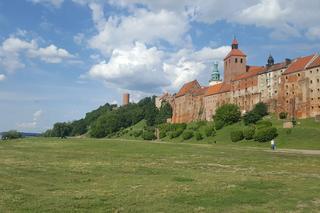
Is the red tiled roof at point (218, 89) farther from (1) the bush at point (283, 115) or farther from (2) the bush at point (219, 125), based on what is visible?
(2) the bush at point (219, 125)

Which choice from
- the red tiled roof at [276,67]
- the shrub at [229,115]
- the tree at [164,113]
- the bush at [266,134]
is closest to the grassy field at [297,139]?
the bush at [266,134]

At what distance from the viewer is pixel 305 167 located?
29.0 meters

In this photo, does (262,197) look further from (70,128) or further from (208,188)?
(70,128)

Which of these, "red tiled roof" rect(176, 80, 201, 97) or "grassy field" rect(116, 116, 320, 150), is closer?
"grassy field" rect(116, 116, 320, 150)

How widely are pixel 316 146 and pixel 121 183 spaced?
45.6 m

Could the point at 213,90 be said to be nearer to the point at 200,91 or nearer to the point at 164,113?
the point at 200,91

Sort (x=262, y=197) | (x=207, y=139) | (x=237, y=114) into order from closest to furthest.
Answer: (x=262, y=197) → (x=207, y=139) → (x=237, y=114)

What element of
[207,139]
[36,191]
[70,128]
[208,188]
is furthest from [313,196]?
[70,128]

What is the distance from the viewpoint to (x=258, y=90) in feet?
355

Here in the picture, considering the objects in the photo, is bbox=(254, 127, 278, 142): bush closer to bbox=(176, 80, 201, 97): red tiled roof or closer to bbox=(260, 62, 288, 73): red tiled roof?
bbox=(260, 62, 288, 73): red tiled roof

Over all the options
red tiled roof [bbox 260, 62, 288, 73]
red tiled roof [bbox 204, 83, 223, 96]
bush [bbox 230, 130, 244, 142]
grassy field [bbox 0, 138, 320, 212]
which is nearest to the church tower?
red tiled roof [bbox 204, 83, 223, 96]

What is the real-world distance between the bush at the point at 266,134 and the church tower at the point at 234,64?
58.4 metres

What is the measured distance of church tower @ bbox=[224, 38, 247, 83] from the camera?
128125mm

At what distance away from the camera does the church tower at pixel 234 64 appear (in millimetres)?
128125
